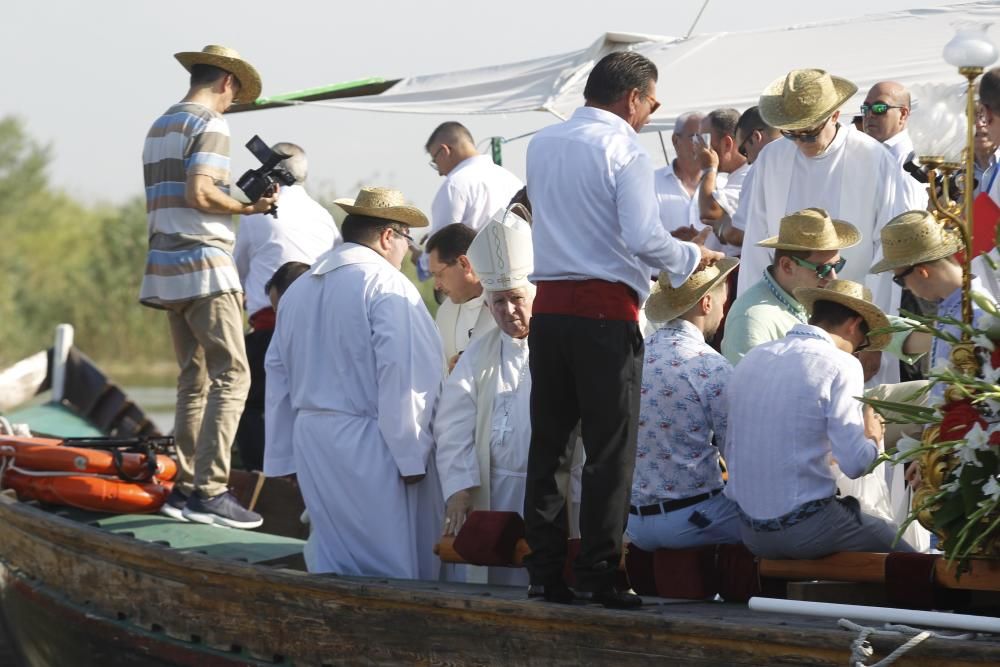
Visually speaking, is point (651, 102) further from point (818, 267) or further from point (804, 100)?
point (804, 100)

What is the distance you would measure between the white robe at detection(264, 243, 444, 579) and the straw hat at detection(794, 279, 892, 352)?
5.21 ft

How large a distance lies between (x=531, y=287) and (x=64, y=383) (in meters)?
6.65

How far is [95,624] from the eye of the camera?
7.33 metres

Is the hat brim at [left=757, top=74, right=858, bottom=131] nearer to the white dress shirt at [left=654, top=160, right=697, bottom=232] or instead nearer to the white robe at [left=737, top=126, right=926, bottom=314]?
the white robe at [left=737, top=126, right=926, bottom=314]

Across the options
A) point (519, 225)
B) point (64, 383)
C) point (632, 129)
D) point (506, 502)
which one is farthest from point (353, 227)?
point (64, 383)

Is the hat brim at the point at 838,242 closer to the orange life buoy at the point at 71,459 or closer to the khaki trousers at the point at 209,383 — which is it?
the khaki trousers at the point at 209,383

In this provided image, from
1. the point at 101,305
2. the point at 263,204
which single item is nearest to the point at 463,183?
the point at 263,204

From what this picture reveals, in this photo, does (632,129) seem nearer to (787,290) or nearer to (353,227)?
(787,290)

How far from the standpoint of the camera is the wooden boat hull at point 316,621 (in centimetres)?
418

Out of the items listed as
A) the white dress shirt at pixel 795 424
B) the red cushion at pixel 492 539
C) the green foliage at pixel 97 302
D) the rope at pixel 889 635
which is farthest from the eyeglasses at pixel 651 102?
the green foliage at pixel 97 302

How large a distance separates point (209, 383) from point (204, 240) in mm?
683

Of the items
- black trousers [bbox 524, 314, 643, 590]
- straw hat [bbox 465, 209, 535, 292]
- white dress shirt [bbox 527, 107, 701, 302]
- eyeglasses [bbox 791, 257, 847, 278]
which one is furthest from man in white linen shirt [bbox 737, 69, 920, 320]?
black trousers [bbox 524, 314, 643, 590]

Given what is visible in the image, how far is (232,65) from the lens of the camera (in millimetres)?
7148

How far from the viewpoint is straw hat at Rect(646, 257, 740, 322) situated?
5125 millimetres
